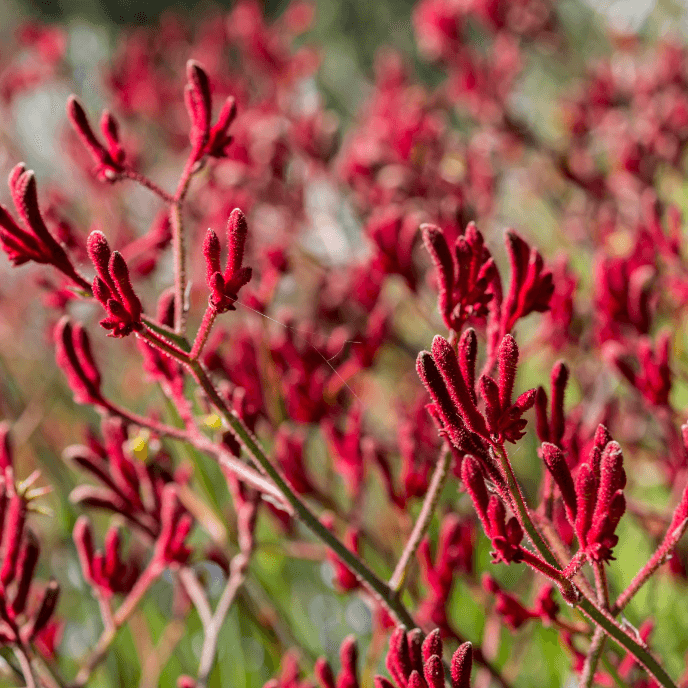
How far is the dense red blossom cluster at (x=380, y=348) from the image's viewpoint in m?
0.68

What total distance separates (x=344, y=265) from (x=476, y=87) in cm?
111

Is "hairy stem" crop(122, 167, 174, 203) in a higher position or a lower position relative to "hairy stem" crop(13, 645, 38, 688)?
higher

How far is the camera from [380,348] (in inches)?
77.3

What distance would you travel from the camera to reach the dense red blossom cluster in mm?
682

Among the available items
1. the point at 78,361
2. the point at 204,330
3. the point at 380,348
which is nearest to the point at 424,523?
the point at 204,330

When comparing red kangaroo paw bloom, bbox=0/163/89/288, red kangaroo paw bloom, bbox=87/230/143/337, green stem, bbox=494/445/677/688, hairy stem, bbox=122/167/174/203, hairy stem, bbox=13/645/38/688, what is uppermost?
hairy stem, bbox=122/167/174/203

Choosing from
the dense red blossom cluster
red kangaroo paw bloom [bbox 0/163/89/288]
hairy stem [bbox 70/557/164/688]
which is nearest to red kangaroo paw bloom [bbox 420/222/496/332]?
the dense red blossom cluster

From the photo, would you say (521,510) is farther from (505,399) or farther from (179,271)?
(179,271)

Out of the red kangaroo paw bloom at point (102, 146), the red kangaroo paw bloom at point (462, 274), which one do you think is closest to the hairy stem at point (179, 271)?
the red kangaroo paw bloom at point (102, 146)

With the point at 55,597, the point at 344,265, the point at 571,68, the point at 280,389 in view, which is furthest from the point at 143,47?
the point at 55,597

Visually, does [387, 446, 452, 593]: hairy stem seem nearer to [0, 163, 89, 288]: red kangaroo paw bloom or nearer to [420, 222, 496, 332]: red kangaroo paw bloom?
[420, 222, 496, 332]: red kangaroo paw bloom

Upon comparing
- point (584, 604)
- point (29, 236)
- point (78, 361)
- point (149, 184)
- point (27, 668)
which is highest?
point (149, 184)

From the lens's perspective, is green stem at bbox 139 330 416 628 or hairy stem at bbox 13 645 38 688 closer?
green stem at bbox 139 330 416 628

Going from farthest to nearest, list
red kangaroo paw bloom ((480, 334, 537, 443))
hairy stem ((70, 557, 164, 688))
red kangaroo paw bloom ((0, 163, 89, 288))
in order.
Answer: hairy stem ((70, 557, 164, 688)) < red kangaroo paw bloom ((0, 163, 89, 288)) < red kangaroo paw bloom ((480, 334, 537, 443))
